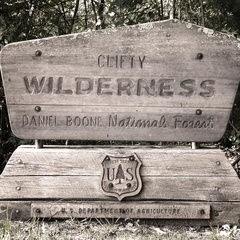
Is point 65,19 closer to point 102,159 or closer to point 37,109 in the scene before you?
point 37,109

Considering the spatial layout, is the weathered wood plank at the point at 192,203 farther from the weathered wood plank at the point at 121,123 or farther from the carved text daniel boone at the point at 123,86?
the carved text daniel boone at the point at 123,86

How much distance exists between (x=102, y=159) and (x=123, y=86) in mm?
640

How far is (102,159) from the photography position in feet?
11.2

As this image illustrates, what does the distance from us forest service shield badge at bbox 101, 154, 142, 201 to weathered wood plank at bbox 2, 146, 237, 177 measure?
0.16ft

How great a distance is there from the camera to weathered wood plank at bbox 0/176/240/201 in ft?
11.2

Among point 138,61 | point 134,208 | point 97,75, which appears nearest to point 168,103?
point 138,61

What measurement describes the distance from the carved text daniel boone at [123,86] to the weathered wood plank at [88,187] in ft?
2.36

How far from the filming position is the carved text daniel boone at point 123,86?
3340 mm

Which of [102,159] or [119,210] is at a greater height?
[102,159]

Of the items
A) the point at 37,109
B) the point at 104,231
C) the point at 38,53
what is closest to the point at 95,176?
the point at 104,231

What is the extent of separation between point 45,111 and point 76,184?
0.67 metres

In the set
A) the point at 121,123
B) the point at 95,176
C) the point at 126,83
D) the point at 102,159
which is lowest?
the point at 95,176

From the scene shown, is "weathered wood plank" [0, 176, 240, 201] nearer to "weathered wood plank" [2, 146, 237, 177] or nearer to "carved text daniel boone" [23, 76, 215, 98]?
"weathered wood plank" [2, 146, 237, 177]

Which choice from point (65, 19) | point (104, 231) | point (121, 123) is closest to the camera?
point (104, 231)
